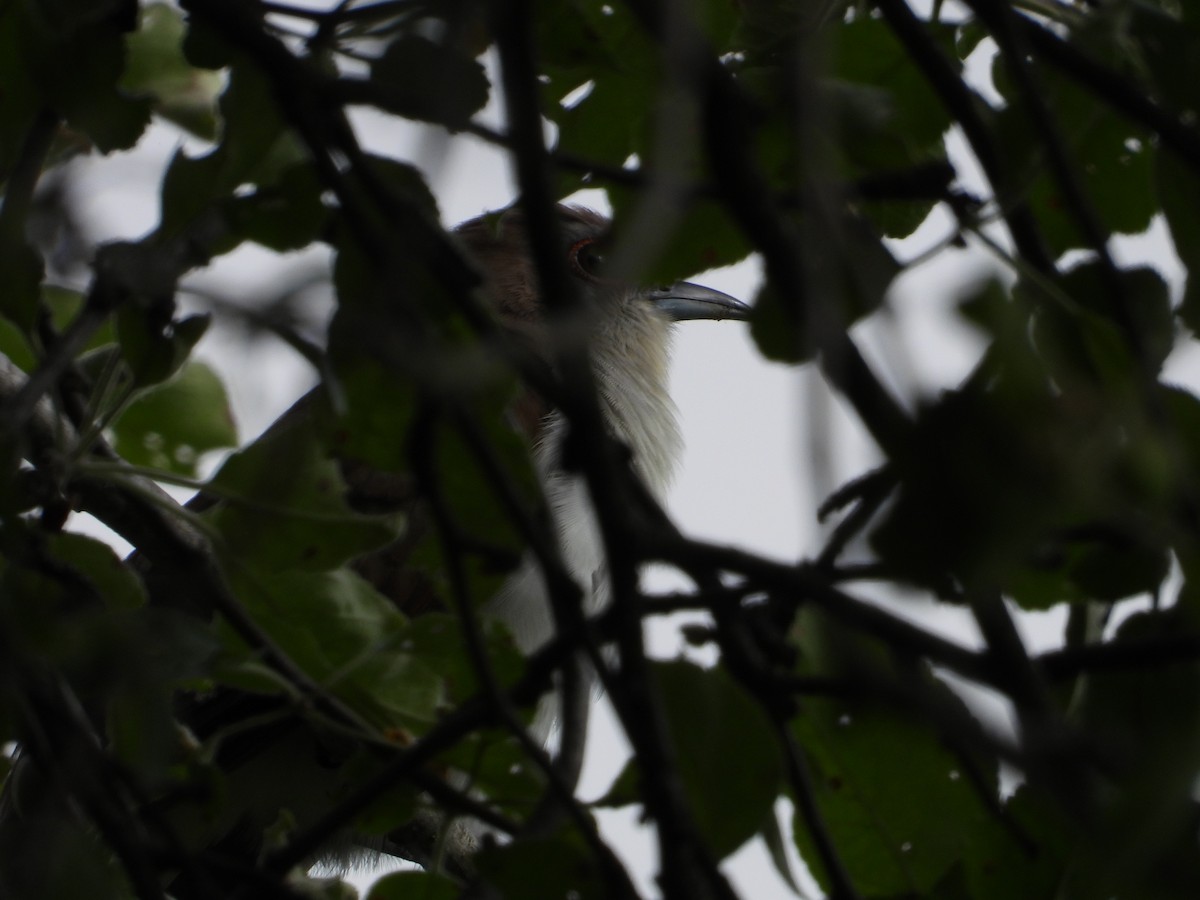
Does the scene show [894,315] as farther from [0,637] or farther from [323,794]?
→ [323,794]

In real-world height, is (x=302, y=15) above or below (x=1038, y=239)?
above

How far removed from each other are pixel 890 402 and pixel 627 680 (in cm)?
26

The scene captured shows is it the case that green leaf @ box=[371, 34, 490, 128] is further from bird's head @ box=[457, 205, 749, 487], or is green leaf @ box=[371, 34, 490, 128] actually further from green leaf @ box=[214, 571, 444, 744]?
bird's head @ box=[457, 205, 749, 487]

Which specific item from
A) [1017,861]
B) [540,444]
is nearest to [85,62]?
[1017,861]

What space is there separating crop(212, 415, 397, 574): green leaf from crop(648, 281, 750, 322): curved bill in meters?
3.13

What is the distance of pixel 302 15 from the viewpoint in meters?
1.29

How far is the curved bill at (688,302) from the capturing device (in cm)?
461

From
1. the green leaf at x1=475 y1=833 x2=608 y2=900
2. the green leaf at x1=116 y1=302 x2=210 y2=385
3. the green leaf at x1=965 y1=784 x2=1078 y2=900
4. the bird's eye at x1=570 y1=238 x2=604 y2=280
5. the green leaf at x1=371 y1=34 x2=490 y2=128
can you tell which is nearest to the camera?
the green leaf at x1=371 y1=34 x2=490 y2=128

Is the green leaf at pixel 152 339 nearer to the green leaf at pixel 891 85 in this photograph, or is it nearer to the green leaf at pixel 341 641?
the green leaf at pixel 341 641

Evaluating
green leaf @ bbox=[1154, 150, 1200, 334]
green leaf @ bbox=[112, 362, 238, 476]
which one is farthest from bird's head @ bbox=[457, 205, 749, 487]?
green leaf @ bbox=[1154, 150, 1200, 334]

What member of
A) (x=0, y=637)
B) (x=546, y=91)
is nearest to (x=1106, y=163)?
(x=546, y=91)

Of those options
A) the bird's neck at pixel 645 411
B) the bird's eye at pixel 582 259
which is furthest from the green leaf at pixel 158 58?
the bird's eye at pixel 582 259

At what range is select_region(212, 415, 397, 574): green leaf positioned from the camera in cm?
146

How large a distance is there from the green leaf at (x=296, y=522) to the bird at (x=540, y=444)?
10cm
